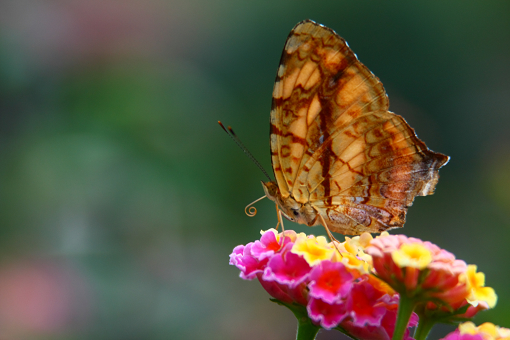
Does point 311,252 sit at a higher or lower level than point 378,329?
higher

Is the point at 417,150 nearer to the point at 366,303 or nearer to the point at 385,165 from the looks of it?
the point at 385,165

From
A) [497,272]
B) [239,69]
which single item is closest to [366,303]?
[497,272]

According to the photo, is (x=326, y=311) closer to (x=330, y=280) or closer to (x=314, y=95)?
(x=330, y=280)

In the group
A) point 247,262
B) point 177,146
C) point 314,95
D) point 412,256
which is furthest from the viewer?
point 177,146

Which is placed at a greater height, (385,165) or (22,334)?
(22,334)

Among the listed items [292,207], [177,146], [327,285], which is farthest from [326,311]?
[177,146]

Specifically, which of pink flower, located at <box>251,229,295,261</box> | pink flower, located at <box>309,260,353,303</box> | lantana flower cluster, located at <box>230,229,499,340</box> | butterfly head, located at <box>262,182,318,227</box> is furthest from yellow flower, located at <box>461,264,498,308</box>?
butterfly head, located at <box>262,182,318,227</box>

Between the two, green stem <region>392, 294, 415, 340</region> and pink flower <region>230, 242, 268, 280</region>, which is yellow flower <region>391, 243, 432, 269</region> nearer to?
green stem <region>392, 294, 415, 340</region>
